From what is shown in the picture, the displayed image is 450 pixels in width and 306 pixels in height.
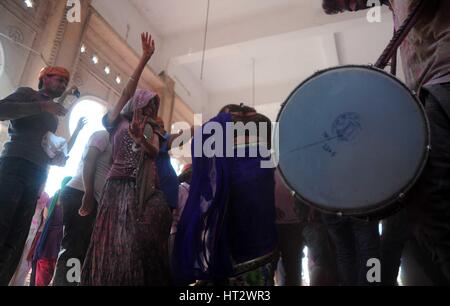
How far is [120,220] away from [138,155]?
0.30 m

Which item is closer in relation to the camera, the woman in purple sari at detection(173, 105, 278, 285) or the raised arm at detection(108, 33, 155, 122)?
the woman in purple sari at detection(173, 105, 278, 285)

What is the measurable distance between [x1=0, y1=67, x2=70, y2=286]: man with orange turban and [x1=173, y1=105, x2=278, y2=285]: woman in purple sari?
873 mm

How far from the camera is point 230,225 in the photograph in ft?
4.44

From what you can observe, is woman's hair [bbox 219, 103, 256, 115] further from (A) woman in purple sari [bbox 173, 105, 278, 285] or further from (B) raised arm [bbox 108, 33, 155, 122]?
(B) raised arm [bbox 108, 33, 155, 122]

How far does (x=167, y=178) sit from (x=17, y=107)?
35.3 inches

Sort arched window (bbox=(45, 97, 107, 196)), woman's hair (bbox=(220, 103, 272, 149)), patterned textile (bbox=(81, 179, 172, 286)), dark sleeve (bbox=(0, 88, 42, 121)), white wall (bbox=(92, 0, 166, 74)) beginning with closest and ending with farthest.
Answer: patterned textile (bbox=(81, 179, 172, 286)) → woman's hair (bbox=(220, 103, 272, 149)) → dark sleeve (bbox=(0, 88, 42, 121)) → arched window (bbox=(45, 97, 107, 196)) → white wall (bbox=(92, 0, 166, 74))

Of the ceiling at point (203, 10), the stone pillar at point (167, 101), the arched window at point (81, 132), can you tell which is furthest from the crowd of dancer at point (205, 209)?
the ceiling at point (203, 10)

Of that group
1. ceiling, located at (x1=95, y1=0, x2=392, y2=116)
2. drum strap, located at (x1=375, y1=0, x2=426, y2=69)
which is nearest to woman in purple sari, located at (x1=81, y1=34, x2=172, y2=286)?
drum strap, located at (x1=375, y1=0, x2=426, y2=69)

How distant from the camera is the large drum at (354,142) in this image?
39.1 inches

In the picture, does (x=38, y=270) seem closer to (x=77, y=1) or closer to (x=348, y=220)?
(x=348, y=220)

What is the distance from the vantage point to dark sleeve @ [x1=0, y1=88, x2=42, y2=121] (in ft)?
5.92

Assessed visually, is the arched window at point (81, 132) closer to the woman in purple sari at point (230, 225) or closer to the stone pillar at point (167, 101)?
the stone pillar at point (167, 101)
